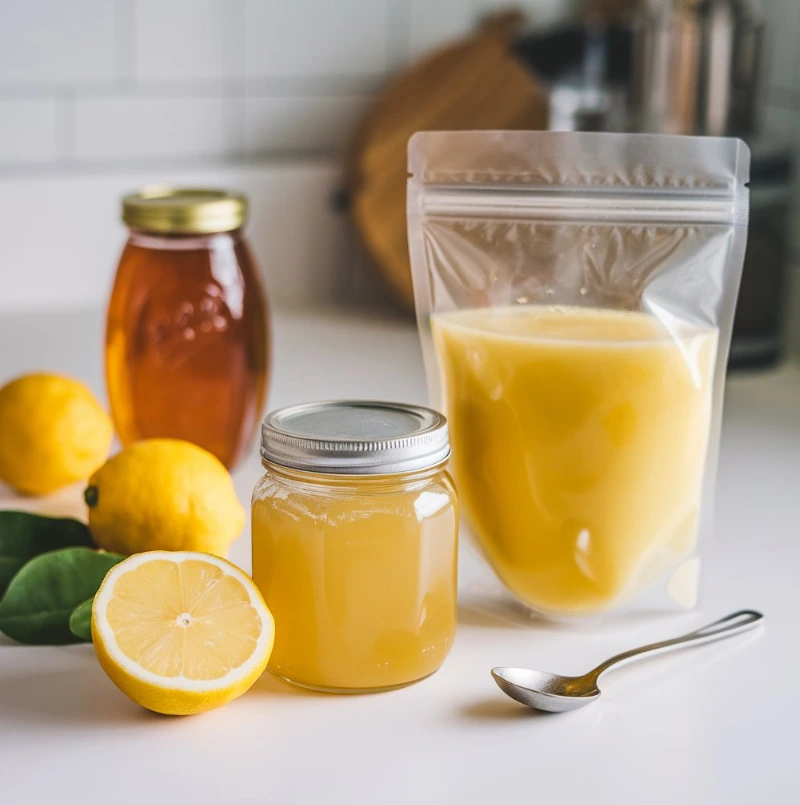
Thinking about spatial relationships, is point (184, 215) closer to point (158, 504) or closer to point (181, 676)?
point (158, 504)

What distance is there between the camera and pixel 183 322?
0.98 metres

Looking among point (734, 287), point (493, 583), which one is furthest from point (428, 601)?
point (734, 287)

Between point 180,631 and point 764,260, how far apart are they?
3.29 ft

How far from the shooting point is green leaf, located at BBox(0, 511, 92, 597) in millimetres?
754

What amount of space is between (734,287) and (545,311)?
12cm

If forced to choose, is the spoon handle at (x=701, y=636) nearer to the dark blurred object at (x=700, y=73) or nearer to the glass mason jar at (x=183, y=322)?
the glass mason jar at (x=183, y=322)

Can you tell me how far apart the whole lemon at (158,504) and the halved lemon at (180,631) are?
12 cm

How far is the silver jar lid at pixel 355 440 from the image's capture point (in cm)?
62

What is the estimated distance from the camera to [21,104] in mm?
1554

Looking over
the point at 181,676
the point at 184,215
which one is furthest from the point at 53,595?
the point at 184,215

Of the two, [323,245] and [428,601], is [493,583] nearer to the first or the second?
[428,601]

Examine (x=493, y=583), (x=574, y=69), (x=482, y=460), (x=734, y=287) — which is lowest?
(x=493, y=583)

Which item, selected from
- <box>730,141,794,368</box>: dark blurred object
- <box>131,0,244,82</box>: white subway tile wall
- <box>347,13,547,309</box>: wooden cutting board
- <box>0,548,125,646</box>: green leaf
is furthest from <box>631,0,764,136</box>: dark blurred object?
<box>0,548,125,646</box>: green leaf

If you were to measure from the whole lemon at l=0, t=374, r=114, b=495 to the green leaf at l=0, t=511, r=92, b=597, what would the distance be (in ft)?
0.54
